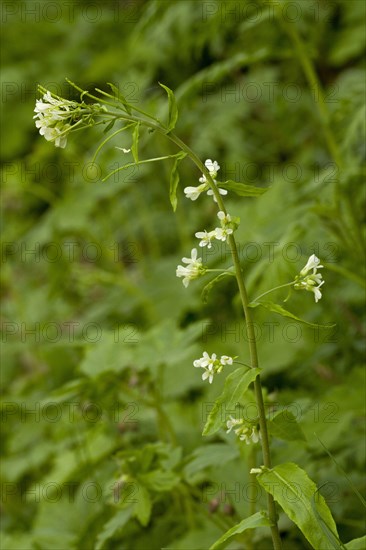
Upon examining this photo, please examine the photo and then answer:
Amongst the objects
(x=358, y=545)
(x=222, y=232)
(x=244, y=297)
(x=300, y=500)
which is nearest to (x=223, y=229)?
(x=222, y=232)

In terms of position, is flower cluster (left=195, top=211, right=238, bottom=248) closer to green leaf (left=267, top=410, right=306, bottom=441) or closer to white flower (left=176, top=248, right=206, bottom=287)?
white flower (left=176, top=248, right=206, bottom=287)

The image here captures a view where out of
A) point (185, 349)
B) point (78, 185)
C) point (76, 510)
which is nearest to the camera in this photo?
point (185, 349)

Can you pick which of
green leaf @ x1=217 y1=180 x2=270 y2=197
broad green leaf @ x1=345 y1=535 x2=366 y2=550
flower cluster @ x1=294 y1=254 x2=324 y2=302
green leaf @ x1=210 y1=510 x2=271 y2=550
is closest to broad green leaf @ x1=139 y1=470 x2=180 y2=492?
green leaf @ x1=210 y1=510 x2=271 y2=550

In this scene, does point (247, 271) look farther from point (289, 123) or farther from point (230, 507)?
point (230, 507)

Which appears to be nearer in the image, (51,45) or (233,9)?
(233,9)

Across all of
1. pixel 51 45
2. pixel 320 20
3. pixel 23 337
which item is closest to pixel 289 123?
pixel 320 20

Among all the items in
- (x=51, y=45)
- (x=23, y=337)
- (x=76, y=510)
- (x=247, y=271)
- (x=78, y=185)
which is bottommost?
(x=76, y=510)

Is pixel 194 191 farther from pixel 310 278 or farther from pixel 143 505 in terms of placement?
pixel 143 505
